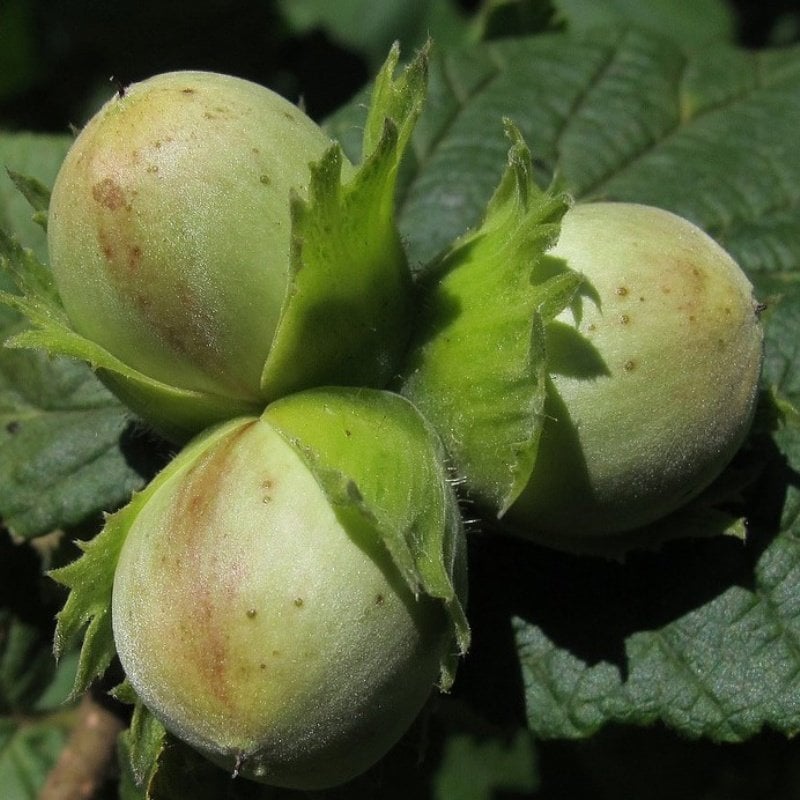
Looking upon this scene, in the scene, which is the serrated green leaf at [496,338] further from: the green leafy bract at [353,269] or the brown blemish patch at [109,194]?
the brown blemish patch at [109,194]

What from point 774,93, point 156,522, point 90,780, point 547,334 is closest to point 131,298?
point 156,522

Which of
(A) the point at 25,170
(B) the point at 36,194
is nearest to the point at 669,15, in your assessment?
(A) the point at 25,170

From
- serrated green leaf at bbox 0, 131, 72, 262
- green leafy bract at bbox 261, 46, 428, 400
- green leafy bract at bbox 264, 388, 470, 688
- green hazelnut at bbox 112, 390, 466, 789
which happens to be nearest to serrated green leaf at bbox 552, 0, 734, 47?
serrated green leaf at bbox 0, 131, 72, 262

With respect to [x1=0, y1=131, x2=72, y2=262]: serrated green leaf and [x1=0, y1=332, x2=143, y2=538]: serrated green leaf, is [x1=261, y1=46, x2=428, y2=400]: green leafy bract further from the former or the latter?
[x1=0, y1=131, x2=72, y2=262]: serrated green leaf

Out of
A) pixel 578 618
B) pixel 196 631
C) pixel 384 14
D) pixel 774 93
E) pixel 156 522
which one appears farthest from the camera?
pixel 384 14

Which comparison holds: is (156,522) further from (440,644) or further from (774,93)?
(774,93)

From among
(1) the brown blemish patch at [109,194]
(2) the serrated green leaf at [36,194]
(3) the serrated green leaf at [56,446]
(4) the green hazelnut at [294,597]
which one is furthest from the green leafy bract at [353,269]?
(3) the serrated green leaf at [56,446]
